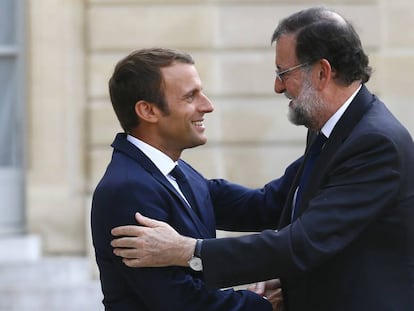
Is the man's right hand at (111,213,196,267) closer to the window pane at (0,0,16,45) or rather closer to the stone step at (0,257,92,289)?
the stone step at (0,257,92,289)

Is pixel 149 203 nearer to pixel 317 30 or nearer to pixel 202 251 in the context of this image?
pixel 202 251

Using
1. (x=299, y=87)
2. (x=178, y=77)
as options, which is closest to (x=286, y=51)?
(x=299, y=87)

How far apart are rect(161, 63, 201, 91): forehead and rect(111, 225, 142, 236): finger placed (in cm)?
54

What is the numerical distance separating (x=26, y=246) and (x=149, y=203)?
13.1 ft

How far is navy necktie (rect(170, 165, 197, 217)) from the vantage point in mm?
3162

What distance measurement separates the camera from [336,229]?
111 inches

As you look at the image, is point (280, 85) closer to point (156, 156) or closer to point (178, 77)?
point (178, 77)

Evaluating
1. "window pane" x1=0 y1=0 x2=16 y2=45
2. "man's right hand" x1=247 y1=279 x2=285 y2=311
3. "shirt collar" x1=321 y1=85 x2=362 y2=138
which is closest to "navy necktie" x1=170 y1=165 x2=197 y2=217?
"man's right hand" x1=247 y1=279 x2=285 y2=311

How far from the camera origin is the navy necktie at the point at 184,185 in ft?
10.4

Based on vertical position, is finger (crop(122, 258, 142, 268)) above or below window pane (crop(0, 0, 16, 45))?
below

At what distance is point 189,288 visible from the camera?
9.46ft

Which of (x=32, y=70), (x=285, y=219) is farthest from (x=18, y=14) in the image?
(x=285, y=219)

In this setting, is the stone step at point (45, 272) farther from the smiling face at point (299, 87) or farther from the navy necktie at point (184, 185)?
the smiling face at point (299, 87)

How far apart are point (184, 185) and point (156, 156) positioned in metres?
0.17
